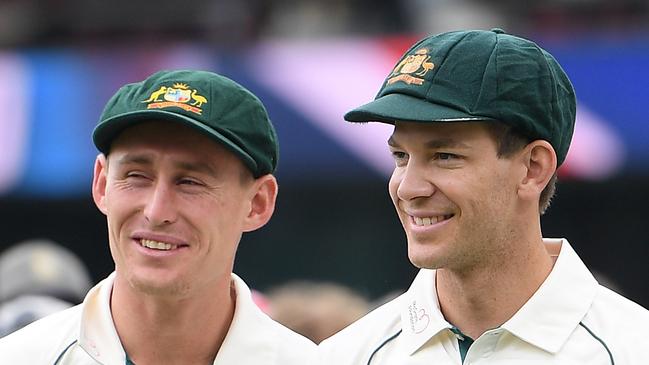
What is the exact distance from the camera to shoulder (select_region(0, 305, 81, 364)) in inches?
168

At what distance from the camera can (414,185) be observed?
425cm

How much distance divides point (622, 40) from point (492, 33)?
7.33 m

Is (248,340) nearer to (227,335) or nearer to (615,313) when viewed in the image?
(227,335)

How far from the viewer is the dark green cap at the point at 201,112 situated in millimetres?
4281

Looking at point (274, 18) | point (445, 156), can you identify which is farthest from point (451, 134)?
point (274, 18)

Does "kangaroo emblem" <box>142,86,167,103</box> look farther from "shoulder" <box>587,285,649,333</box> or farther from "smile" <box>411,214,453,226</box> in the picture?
"shoulder" <box>587,285,649,333</box>

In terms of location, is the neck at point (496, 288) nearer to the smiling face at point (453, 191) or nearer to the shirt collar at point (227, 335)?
the smiling face at point (453, 191)

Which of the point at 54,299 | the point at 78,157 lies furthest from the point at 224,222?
the point at 78,157

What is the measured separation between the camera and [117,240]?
4.34 m

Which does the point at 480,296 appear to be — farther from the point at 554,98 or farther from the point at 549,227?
the point at 549,227

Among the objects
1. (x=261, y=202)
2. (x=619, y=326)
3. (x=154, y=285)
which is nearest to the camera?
(x=619, y=326)

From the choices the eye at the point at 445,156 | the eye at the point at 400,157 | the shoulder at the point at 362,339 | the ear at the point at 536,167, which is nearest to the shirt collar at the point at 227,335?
the shoulder at the point at 362,339

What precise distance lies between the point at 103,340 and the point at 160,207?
0.43 m

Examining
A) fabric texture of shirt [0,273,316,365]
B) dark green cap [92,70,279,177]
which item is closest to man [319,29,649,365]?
fabric texture of shirt [0,273,316,365]
